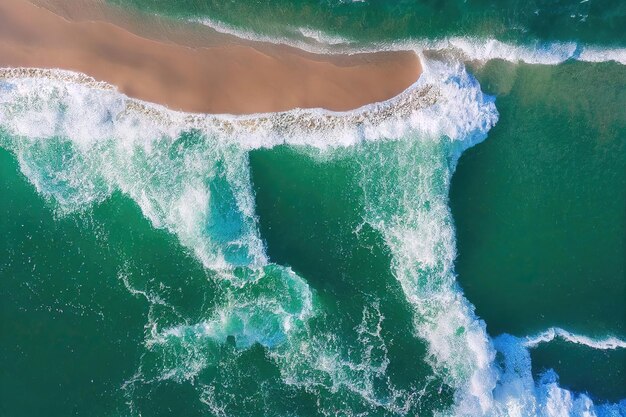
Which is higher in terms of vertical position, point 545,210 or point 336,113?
point 336,113

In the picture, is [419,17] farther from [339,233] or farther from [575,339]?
[575,339]

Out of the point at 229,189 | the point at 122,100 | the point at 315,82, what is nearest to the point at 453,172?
the point at 315,82

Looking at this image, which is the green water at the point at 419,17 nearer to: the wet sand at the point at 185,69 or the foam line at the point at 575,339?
the wet sand at the point at 185,69

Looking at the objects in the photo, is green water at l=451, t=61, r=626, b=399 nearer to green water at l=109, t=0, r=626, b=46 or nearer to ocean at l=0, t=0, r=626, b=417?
ocean at l=0, t=0, r=626, b=417

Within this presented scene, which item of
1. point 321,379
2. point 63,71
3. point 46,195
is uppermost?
point 63,71

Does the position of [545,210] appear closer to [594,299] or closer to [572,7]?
[594,299]

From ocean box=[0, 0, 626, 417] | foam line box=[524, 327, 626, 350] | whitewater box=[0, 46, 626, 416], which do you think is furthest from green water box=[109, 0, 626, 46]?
foam line box=[524, 327, 626, 350]

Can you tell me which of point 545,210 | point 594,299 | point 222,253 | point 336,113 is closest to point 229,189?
point 222,253
